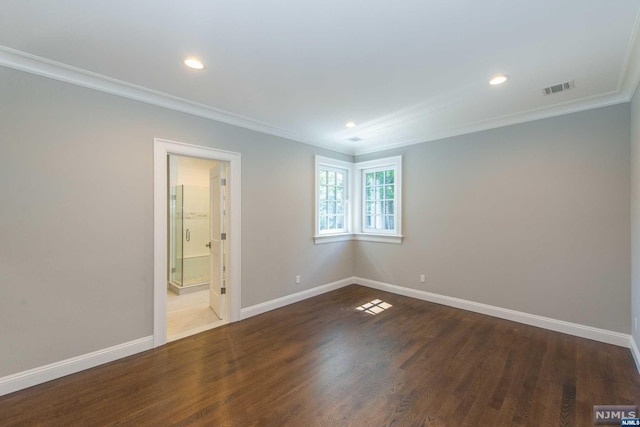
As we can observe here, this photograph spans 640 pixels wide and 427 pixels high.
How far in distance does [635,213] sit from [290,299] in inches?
161

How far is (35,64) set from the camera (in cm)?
224

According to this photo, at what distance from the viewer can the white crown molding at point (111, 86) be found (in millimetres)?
2184

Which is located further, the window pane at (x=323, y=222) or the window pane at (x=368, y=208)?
the window pane at (x=368, y=208)

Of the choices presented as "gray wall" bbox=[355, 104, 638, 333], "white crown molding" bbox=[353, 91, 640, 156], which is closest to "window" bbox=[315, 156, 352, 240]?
"gray wall" bbox=[355, 104, 638, 333]

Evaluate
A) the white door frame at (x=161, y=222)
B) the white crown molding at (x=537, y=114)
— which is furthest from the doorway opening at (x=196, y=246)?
the white crown molding at (x=537, y=114)

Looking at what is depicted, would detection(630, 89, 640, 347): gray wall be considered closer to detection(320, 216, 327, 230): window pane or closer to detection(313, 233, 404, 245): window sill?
detection(313, 233, 404, 245): window sill

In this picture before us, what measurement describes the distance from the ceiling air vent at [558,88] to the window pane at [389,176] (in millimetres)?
2340

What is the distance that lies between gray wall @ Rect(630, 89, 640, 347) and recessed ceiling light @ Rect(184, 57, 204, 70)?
3.88 metres

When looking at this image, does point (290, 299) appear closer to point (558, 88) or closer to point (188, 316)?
point (188, 316)

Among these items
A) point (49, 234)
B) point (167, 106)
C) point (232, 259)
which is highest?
point (167, 106)

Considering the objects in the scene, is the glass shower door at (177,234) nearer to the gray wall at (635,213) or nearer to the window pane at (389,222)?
the window pane at (389,222)

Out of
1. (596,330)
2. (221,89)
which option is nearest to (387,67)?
(221,89)

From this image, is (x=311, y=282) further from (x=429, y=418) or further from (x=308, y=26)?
(x=308, y=26)

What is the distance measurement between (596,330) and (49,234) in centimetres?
555
